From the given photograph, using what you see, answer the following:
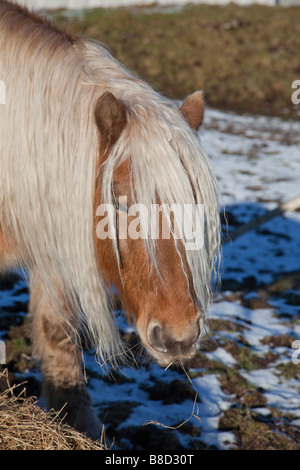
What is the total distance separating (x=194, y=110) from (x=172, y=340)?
3.67ft

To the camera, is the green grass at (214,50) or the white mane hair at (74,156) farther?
the green grass at (214,50)

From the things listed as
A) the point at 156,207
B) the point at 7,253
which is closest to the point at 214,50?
the point at 7,253

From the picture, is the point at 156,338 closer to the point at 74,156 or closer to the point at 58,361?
the point at 74,156

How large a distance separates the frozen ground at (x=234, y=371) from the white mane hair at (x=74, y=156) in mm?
994

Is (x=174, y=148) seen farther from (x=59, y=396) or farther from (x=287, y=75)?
(x=287, y=75)

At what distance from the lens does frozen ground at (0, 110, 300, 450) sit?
3115 millimetres

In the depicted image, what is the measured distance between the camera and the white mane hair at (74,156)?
2143 millimetres

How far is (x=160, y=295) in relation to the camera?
2.12 m

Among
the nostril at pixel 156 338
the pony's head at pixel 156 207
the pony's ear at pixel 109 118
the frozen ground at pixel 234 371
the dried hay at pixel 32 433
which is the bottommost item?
the frozen ground at pixel 234 371

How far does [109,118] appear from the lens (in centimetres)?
209

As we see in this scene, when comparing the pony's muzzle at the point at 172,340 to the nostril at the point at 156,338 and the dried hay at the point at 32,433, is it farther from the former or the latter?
the dried hay at the point at 32,433

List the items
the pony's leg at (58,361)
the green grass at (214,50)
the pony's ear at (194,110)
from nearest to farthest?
the pony's ear at (194,110) < the pony's leg at (58,361) < the green grass at (214,50)

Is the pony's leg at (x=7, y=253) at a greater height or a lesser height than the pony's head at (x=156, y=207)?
lesser

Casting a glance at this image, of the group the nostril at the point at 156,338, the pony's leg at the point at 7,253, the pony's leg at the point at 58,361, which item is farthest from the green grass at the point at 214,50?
the nostril at the point at 156,338
